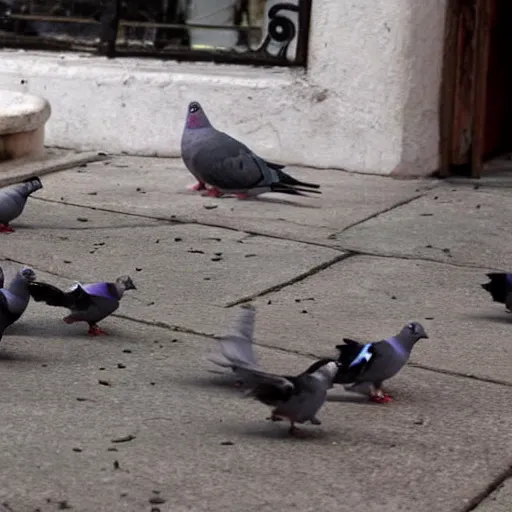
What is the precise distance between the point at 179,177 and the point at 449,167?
1.69 metres

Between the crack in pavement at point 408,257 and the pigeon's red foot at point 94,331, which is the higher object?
the crack in pavement at point 408,257

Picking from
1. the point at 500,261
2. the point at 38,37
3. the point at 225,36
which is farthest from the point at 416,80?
the point at 38,37

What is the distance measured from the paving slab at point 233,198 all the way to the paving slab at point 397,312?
661mm

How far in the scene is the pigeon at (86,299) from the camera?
4953 millimetres

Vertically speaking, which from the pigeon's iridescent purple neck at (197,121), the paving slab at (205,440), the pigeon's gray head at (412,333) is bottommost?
the paving slab at (205,440)

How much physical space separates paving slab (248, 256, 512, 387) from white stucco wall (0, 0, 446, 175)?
1.98 metres

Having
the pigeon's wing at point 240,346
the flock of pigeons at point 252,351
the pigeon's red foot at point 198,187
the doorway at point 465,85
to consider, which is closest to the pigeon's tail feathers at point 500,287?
the flock of pigeons at point 252,351

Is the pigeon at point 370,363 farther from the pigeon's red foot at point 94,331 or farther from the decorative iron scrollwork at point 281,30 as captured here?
the decorative iron scrollwork at point 281,30

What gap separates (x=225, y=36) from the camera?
8945 millimetres

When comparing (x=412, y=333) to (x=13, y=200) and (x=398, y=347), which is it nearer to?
(x=398, y=347)

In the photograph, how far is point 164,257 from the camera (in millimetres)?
6422

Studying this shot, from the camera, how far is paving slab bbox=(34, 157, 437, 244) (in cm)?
721

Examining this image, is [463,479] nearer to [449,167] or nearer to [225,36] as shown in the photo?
[449,167]

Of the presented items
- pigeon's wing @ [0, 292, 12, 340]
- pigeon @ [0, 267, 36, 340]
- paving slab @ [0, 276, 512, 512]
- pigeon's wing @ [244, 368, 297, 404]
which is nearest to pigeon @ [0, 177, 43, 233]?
paving slab @ [0, 276, 512, 512]
